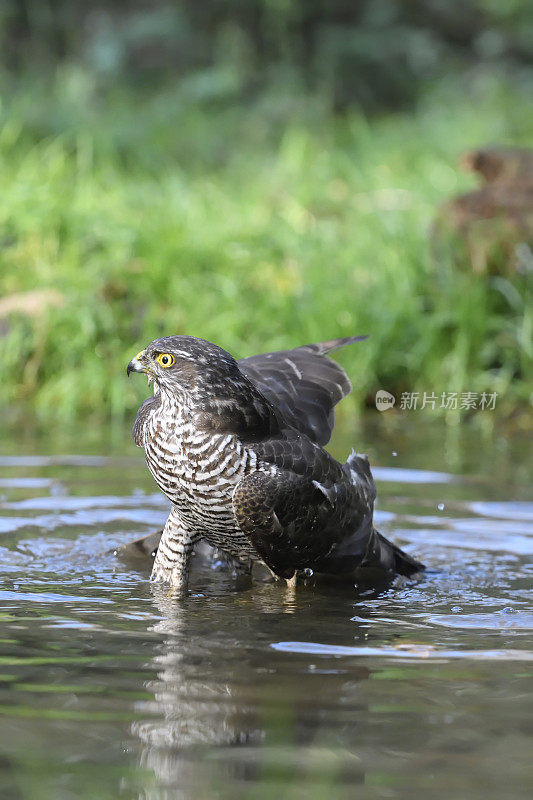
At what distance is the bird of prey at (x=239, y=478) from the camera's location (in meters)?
3.71

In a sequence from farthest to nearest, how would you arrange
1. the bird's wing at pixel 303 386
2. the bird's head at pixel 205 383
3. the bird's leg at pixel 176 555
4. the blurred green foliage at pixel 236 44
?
1. the blurred green foliage at pixel 236 44
2. the bird's wing at pixel 303 386
3. the bird's leg at pixel 176 555
4. the bird's head at pixel 205 383

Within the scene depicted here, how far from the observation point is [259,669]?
10.1 feet

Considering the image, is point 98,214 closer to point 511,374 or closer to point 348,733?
point 511,374

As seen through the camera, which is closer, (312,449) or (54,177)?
(312,449)

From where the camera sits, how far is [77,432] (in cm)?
710

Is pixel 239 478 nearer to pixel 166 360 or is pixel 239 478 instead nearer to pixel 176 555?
pixel 166 360

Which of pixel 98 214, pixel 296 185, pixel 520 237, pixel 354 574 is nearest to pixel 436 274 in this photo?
pixel 520 237

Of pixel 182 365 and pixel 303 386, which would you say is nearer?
pixel 182 365

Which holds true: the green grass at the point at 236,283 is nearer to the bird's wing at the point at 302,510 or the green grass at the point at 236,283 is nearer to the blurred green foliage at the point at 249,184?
the blurred green foliage at the point at 249,184

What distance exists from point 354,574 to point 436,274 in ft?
12.9

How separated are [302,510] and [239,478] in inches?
10.0

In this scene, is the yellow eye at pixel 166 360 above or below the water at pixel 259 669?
above

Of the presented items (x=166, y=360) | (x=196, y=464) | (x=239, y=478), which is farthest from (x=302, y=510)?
(x=166, y=360)

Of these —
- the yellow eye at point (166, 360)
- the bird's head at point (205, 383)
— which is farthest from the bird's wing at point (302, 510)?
the yellow eye at point (166, 360)
